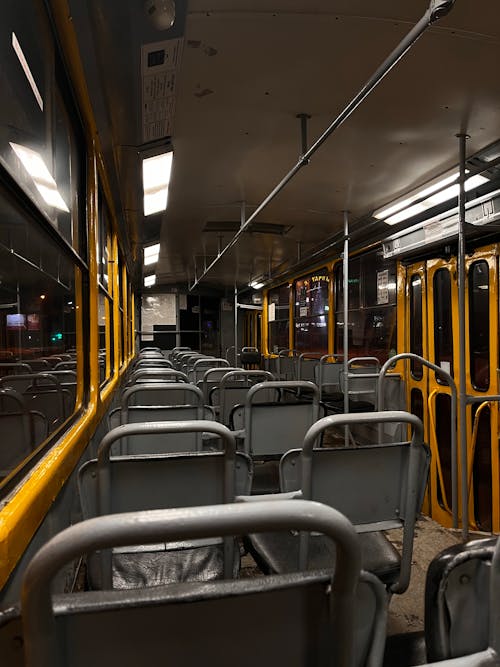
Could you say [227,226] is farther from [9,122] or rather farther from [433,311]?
[9,122]

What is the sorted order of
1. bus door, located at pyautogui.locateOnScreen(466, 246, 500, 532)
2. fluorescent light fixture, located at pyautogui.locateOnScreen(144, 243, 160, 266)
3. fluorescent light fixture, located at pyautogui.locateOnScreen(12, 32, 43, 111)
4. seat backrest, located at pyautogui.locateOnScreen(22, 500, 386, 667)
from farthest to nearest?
fluorescent light fixture, located at pyautogui.locateOnScreen(144, 243, 160, 266), bus door, located at pyautogui.locateOnScreen(466, 246, 500, 532), fluorescent light fixture, located at pyautogui.locateOnScreen(12, 32, 43, 111), seat backrest, located at pyautogui.locateOnScreen(22, 500, 386, 667)

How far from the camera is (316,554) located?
5.65 ft

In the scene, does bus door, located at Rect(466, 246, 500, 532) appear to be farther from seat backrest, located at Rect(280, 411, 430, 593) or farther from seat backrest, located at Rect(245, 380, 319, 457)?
seat backrest, located at Rect(280, 411, 430, 593)

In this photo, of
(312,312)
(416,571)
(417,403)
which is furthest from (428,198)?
(312,312)

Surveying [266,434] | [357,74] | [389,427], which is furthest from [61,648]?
[389,427]

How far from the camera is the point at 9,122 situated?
1460mm

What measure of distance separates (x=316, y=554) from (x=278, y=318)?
8278 millimetres

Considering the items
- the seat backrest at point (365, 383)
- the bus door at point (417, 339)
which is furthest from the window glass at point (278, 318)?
the bus door at point (417, 339)

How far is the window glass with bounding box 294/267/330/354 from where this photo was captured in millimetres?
7148

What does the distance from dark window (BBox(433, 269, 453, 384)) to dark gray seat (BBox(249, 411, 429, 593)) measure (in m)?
2.33

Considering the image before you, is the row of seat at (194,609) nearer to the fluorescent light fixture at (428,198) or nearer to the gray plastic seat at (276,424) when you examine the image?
the gray plastic seat at (276,424)

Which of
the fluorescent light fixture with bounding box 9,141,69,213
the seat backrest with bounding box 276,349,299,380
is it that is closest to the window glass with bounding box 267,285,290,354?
the seat backrest with bounding box 276,349,299,380

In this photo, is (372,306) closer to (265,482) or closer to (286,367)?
(286,367)

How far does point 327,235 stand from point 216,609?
590cm
